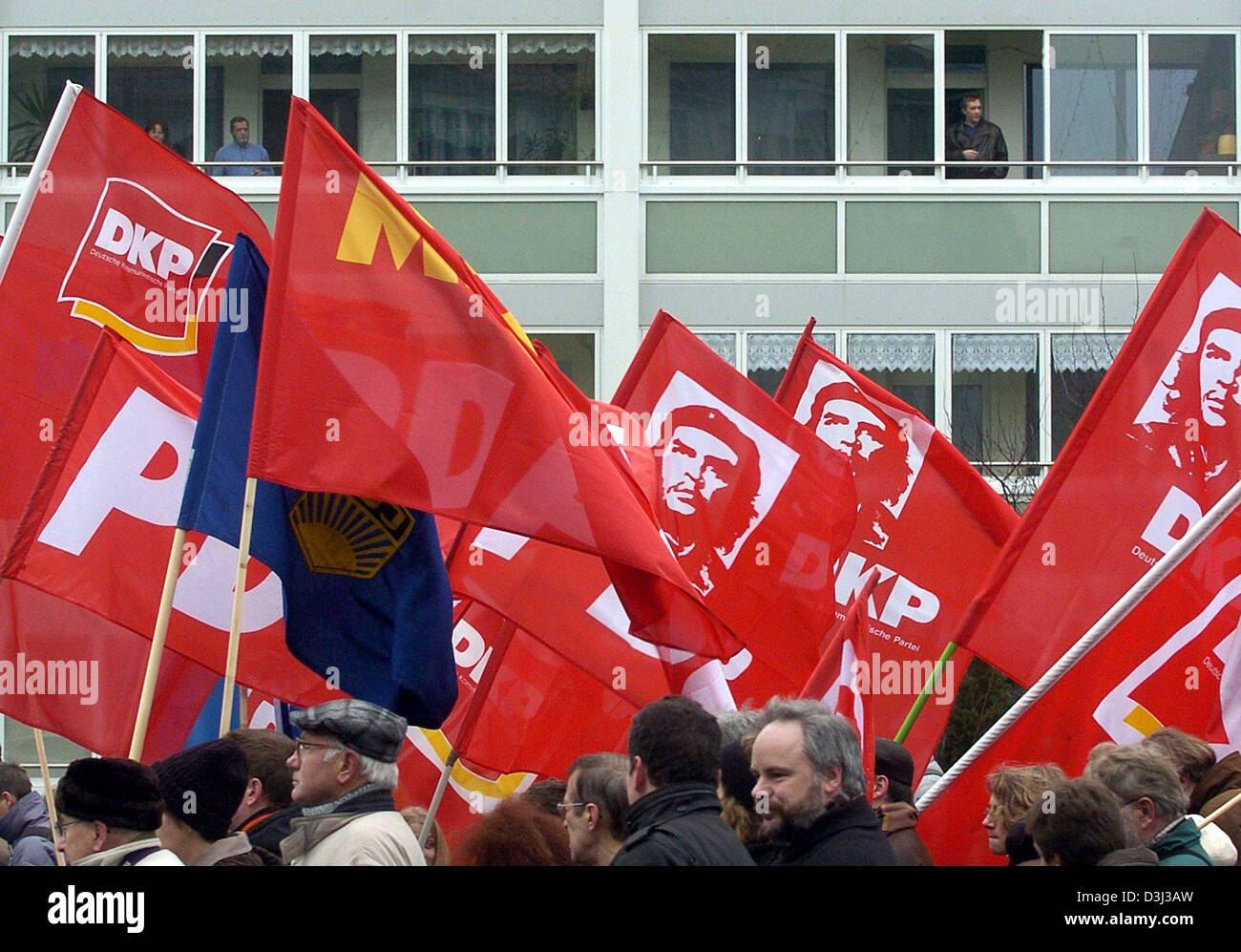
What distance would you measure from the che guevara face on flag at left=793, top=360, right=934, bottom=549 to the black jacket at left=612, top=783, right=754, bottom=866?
5064mm

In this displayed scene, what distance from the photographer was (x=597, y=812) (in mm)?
5438

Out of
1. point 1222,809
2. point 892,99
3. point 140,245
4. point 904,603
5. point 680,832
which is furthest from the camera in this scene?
point 892,99

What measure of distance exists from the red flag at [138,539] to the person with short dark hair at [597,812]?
249cm

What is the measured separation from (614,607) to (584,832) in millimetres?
2376

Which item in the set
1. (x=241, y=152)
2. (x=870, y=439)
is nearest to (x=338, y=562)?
(x=870, y=439)

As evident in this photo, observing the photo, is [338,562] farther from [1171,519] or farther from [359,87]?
[359,87]

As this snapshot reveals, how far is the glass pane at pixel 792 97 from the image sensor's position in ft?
63.7

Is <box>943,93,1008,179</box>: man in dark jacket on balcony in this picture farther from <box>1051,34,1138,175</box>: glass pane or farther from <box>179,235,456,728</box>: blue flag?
<box>179,235,456,728</box>: blue flag

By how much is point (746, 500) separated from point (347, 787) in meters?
4.67

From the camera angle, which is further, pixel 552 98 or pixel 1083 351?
pixel 552 98

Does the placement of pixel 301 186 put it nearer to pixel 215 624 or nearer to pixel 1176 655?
pixel 215 624

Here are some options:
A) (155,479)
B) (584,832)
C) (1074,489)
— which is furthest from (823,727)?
(155,479)

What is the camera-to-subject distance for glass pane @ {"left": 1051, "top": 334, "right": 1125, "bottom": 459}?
749 inches
